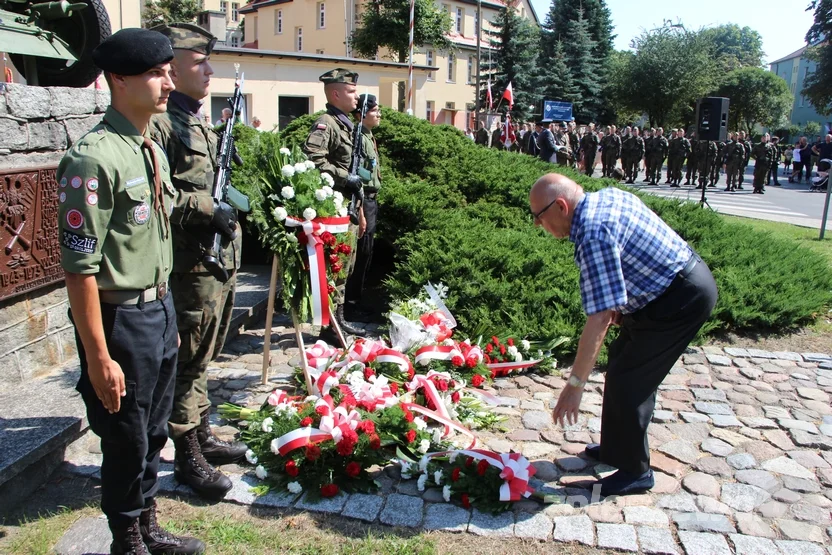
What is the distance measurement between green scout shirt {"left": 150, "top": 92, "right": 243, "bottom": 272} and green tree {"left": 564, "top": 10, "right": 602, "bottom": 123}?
43.3 metres

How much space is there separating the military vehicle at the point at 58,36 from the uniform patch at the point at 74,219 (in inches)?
129

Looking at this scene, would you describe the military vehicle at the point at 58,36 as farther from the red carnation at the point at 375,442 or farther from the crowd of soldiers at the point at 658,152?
the crowd of soldiers at the point at 658,152

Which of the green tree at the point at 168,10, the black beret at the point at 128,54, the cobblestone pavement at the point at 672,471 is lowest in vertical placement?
the cobblestone pavement at the point at 672,471

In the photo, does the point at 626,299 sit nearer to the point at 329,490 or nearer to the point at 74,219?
the point at 329,490

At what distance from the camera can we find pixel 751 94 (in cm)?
5484

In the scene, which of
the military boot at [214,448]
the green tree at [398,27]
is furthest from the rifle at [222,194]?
the green tree at [398,27]

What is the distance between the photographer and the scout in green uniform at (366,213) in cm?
648

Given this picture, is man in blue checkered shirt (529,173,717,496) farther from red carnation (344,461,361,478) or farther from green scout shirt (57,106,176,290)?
green scout shirt (57,106,176,290)

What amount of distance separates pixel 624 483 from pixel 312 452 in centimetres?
168

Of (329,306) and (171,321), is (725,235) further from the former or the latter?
(171,321)

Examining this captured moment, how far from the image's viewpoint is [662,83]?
134 feet

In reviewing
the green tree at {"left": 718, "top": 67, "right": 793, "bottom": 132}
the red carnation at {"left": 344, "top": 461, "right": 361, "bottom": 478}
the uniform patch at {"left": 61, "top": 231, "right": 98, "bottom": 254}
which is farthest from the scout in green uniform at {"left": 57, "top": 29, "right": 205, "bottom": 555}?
the green tree at {"left": 718, "top": 67, "right": 793, "bottom": 132}

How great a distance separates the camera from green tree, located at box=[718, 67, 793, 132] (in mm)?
54844

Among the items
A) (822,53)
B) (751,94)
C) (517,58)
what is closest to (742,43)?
(751,94)
